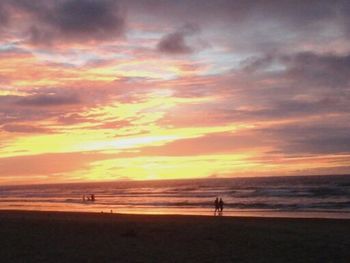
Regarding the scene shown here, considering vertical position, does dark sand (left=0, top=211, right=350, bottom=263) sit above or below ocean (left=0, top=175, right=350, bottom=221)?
above

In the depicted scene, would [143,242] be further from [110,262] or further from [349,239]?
[349,239]

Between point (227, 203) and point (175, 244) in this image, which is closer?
point (175, 244)

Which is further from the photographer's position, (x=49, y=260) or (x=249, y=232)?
(x=249, y=232)

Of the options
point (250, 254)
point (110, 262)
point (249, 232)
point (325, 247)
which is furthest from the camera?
point (249, 232)

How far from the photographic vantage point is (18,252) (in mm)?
15328

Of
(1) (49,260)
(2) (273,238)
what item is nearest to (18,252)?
(1) (49,260)

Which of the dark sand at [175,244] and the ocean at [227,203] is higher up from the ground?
the dark sand at [175,244]

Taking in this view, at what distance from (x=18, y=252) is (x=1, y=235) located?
5392mm

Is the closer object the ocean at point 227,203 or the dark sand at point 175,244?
the dark sand at point 175,244

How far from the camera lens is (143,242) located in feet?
58.9

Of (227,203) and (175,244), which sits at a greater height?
(175,244)

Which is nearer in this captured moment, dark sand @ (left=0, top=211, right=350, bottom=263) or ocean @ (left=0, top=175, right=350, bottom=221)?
dark sand @ (left=0, top=211, right=350, bottom=263)

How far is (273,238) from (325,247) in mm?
3019

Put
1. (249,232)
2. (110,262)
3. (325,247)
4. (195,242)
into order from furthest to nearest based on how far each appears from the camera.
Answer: (249,232) < (195,242) < (325,247) < (110,262)
